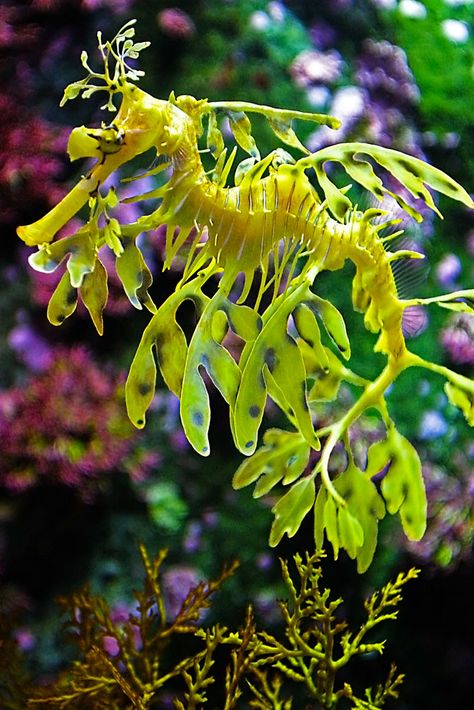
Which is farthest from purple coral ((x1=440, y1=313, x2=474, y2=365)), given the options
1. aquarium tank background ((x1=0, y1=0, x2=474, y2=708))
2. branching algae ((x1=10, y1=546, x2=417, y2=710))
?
branching algae ((x1=10, y1=546, x2=417, y2=710))

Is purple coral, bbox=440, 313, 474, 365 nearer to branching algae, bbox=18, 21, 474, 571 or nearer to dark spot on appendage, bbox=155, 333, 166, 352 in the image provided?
branching algae, bbox=18, 21, 474, 571

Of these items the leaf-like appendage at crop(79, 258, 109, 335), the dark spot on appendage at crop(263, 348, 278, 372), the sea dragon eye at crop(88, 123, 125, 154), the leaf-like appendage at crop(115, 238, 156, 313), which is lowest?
the leaf-like appendage at crop(79, 258, 109, 335)

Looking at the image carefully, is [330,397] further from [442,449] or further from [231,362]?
[442,449]

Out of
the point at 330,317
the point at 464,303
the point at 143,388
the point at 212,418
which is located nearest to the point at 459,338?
the point at 212,418

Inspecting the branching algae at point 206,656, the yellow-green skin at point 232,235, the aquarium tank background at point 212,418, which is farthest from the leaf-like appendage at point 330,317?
the aquarium tank background at point 212,418

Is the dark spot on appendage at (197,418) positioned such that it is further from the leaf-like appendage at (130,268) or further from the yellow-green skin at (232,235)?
the leaf-like appendage at (130,268)

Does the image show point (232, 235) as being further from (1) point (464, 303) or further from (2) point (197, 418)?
(1) point (464, 303)
